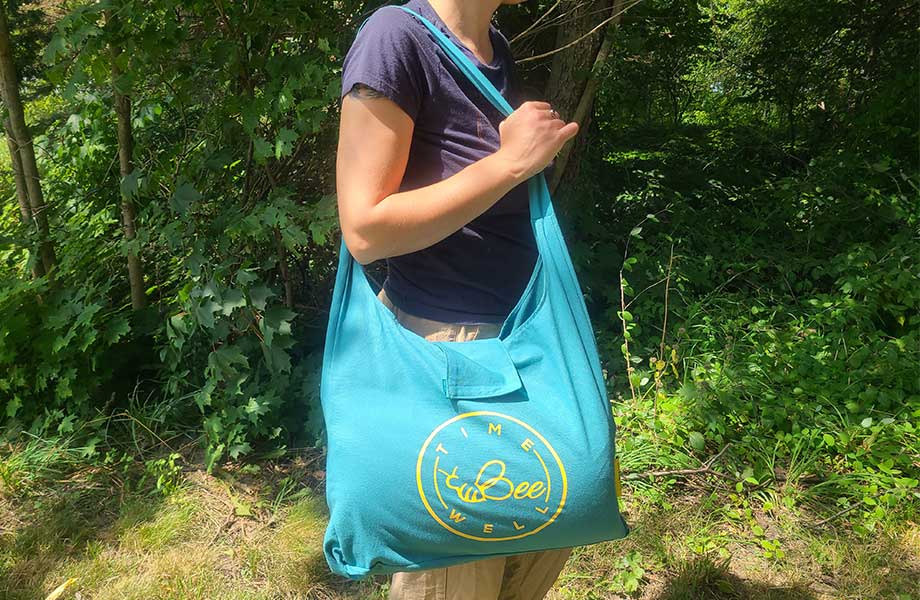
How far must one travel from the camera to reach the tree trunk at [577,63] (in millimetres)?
3352

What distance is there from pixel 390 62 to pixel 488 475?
622mm

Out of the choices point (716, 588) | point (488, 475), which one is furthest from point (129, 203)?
point (716, 588)

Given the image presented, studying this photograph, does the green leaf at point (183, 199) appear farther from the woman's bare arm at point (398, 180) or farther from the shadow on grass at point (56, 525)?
the woman's bare arm at point (398, 180)

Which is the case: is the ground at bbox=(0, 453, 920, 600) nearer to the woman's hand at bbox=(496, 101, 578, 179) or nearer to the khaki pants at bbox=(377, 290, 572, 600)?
the khaki pants at bbox=(377, 290, 572, 600)

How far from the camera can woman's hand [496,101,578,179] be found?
1.05 meters

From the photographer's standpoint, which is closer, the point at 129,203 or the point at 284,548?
the point at 284,548

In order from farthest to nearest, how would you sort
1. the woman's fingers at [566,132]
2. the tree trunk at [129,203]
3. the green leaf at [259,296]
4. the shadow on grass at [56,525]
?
1. the tree trunk at [129,203]
2. the green leaf at [259,296]
3. the shadow on grass at [56,525]
4. the woman's fingers at [566,132]

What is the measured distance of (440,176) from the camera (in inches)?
44.4

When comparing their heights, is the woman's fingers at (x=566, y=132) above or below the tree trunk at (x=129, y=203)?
above

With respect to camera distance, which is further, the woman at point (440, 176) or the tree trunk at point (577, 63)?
the tree trunk at point (577, 63)

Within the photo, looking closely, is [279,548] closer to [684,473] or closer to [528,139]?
[684,473]

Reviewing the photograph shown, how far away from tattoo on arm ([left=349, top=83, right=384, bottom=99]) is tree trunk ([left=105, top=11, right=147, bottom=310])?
2245mm

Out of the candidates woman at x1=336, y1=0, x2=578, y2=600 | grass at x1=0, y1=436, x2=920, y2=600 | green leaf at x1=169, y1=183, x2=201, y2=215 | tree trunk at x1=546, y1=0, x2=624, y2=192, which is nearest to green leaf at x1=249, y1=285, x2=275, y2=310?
green leaf at x1=169, y1=183, x2=201, y2=215

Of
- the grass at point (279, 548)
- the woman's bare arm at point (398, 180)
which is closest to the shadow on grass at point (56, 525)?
the grass at point (279, 548)
